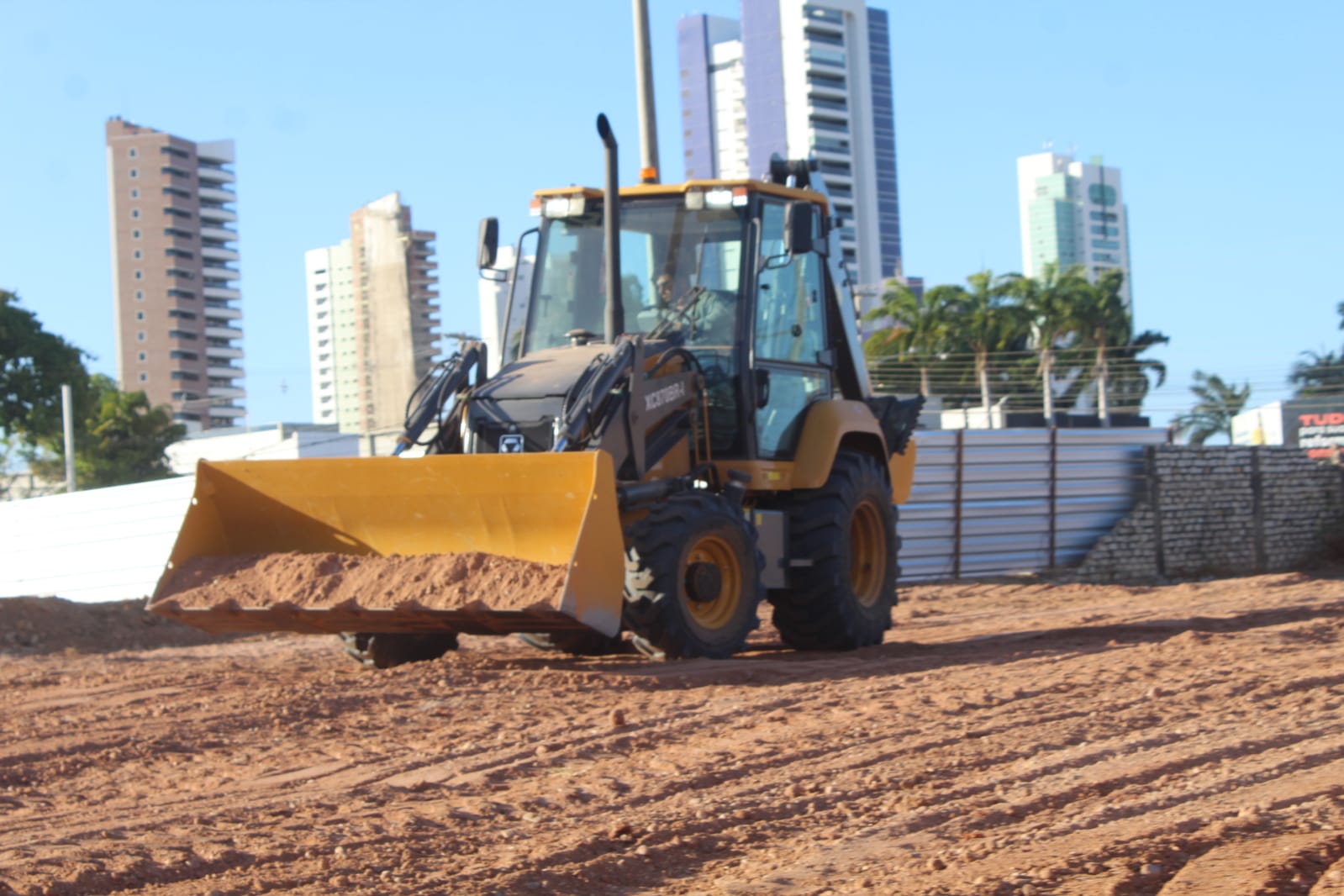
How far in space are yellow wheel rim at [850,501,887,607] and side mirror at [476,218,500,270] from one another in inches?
123

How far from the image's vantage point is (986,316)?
179 feet

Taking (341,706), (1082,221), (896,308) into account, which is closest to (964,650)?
(341,706)

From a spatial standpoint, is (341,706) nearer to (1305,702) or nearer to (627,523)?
(627,523)

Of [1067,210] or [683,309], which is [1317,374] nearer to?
[683,309]

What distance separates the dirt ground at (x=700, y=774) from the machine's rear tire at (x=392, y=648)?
0.46 meters

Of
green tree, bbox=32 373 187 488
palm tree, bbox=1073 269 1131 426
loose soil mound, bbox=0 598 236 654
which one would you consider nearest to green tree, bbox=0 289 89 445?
green tree, bbox=32 373 187 488

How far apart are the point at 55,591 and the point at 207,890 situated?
49.3 ft

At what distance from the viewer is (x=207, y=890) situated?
4.07m

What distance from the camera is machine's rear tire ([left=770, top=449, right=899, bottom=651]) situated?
982 cm

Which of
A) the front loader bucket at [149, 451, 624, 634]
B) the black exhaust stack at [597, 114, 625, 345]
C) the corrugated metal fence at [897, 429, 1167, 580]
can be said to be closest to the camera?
the front loader bucket at [149, 451, 624, 634]

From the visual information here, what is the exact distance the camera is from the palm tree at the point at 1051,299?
179 feet

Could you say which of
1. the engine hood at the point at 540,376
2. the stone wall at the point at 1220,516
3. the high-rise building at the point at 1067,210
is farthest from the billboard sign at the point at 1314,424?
the high-rise building at the point at 1067,210

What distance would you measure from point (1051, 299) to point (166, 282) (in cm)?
9330

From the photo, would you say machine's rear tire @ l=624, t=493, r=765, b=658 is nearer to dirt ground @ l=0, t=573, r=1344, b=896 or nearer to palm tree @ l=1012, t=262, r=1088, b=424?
dirt ground @ l=0, t=573, r=1344, b=896
